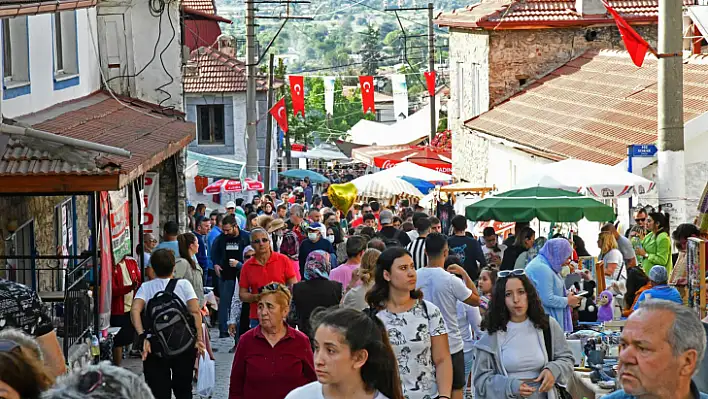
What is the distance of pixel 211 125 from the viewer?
179 feet

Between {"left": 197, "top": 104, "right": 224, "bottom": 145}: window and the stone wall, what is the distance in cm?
2350

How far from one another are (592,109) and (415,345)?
1877 cm

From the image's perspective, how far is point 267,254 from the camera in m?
12.7

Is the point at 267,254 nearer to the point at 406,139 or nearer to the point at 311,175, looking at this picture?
the point at 311,175

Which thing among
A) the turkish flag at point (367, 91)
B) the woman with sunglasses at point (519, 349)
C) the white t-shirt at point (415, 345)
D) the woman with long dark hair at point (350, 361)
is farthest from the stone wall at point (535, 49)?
the woman with long dark hair at point (350, 361)

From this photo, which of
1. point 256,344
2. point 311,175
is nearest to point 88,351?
point 256,344

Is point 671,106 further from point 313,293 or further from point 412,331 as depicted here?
point 412,331

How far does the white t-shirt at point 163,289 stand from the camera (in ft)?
33.4

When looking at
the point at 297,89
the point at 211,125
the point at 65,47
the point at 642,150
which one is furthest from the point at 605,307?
the point at 211,125

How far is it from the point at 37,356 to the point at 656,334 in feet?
7.31

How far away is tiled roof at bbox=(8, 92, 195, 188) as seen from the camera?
35.6 ft

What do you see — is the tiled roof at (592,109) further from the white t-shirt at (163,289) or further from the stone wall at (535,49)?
the white t-shirt at (163,289)

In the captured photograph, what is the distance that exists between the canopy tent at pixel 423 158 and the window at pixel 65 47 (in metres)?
22.3

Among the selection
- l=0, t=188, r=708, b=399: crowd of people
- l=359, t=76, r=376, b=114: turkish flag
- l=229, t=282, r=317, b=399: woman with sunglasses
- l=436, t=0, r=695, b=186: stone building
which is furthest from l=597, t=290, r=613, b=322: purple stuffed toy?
l=359, t=76, r=376, b=114: turkish flag
